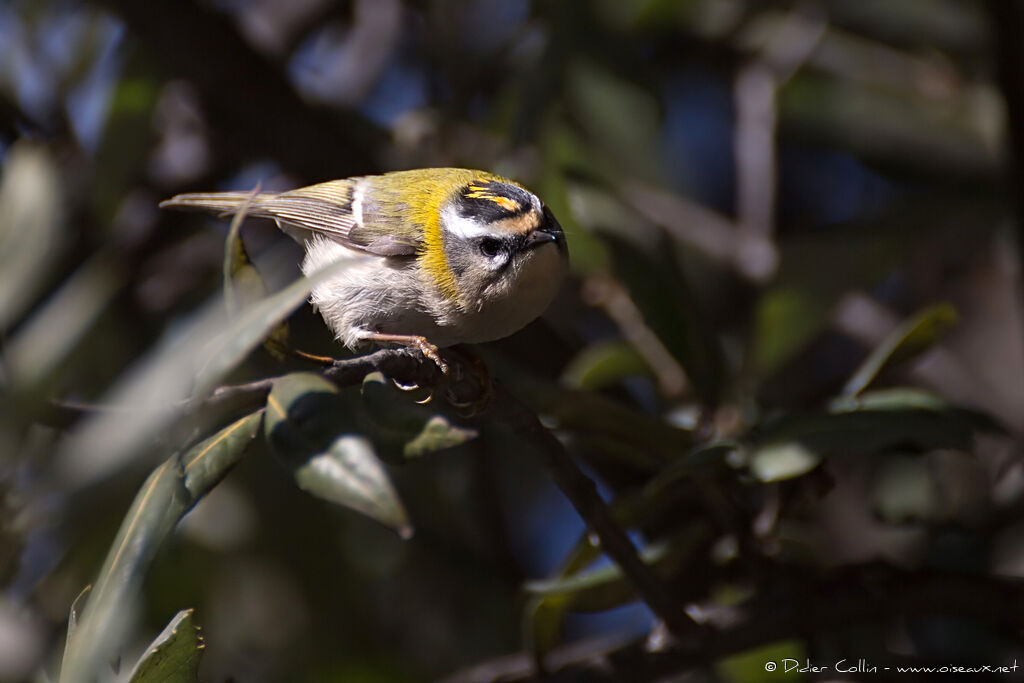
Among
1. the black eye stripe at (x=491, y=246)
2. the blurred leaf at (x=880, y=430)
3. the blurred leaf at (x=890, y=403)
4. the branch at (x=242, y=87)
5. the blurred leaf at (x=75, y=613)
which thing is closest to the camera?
the blurred leaf at (x=75, y=613)

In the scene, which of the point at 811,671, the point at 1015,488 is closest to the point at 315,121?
the point at 811,671

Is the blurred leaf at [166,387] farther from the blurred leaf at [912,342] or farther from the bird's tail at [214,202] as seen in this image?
the blurred leaf at [912,342]

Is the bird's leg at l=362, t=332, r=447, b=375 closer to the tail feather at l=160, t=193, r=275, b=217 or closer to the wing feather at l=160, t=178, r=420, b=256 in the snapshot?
the wing feather at l=160, t=178, r=420, b=256

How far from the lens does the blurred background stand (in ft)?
4.75

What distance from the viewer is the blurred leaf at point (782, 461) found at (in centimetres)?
129

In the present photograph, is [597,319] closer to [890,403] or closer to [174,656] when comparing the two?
[890,403]

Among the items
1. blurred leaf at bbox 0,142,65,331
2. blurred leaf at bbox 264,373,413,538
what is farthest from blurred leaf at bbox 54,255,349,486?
blurred leaf at bbox 0,142,65,331

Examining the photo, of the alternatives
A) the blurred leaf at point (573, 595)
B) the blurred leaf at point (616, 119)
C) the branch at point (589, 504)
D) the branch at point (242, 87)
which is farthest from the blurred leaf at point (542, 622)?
the blurred leaf at point (616, 119)

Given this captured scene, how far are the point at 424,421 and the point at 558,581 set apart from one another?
0.51 m

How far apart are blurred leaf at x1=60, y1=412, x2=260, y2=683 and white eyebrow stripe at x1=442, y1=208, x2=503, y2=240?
56 cm

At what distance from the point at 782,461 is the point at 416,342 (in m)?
0.53

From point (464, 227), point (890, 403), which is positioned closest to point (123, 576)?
point (464, 227)

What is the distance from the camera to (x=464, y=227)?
5.15 ft

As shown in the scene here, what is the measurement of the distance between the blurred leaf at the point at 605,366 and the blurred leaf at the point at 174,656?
819 millimetres
